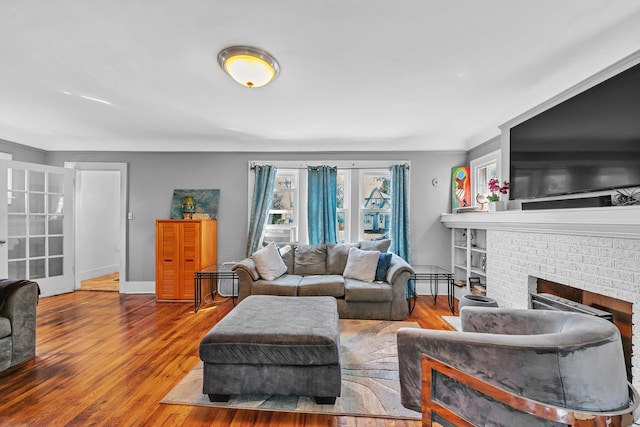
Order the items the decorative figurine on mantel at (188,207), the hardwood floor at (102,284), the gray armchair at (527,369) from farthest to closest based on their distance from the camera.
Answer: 1. the hardwood floor at (102,284)
2. the decorative figurine on mantel at (188,207)
3. the gray armchair at (527,369)

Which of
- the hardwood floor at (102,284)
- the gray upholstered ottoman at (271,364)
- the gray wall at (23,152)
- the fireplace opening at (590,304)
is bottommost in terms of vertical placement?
the hardwood floor at (102,284)

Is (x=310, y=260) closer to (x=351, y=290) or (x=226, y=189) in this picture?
(x=351, y=290)

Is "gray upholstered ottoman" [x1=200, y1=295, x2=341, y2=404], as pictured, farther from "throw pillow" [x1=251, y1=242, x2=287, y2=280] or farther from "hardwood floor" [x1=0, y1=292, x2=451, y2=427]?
"throw pillow" [x1=251, y1=242, x2=287, y2=280]

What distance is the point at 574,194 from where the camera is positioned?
2.29 meters

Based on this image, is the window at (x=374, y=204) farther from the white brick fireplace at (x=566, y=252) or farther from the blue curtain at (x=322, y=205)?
the white brick fireplace at (x=566, y=252)

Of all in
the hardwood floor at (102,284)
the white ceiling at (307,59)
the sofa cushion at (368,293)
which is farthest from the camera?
the hardwood floor at (102,284)

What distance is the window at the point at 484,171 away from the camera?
151 inches

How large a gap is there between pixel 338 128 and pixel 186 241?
8.90 ft

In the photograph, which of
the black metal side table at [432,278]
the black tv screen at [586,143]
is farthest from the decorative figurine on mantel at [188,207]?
the black tv screen at [586,143]

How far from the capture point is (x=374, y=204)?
4.66 meters

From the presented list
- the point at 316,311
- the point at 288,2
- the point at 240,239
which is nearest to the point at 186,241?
the point at 240,239

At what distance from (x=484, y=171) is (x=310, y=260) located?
2.92m

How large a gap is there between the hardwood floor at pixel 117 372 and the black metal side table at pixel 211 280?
0.76 feet

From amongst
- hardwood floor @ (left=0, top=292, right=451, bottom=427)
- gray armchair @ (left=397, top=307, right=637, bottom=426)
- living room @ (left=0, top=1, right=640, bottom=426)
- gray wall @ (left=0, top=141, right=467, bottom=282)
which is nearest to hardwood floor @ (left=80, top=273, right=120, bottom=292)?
living room @ (left=0, top=1, right=640, bottom=426)
